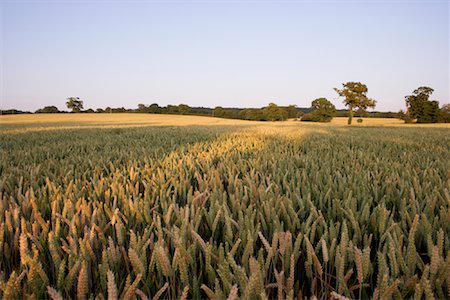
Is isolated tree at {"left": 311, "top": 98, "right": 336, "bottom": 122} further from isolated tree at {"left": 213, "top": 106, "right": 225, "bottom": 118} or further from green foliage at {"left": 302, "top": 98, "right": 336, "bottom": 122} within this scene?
isolated tree at {"left": 213, "top": 106, "right": 225, "bottom": 118}

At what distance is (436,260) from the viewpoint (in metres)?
0.66

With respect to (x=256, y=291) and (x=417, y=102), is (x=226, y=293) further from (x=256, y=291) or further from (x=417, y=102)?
(x=417, y=102)

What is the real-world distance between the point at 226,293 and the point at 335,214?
2.31 feet

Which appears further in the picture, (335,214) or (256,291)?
(335,214)

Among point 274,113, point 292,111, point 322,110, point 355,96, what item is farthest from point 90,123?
point 292,111

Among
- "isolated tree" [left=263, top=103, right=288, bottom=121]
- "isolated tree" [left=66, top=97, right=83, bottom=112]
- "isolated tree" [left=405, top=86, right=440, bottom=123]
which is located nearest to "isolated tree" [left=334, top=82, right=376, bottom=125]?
"isolated tree" [left=405, top=86, right=440, bottom=123]

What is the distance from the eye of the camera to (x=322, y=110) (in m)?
72.4

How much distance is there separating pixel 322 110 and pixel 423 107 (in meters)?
25.4

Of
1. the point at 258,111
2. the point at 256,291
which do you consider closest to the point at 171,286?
the point at 256,291

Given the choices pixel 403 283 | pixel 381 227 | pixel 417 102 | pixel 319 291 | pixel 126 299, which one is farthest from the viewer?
pixel 417 102

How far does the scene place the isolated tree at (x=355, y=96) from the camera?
176 ft

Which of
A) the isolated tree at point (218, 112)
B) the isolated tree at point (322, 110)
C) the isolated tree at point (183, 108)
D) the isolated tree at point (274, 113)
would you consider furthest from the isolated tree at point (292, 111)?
the isolated tree at point (183, 108)

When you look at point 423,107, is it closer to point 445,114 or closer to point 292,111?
point 445,114

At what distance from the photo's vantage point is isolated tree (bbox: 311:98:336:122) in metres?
69.6
